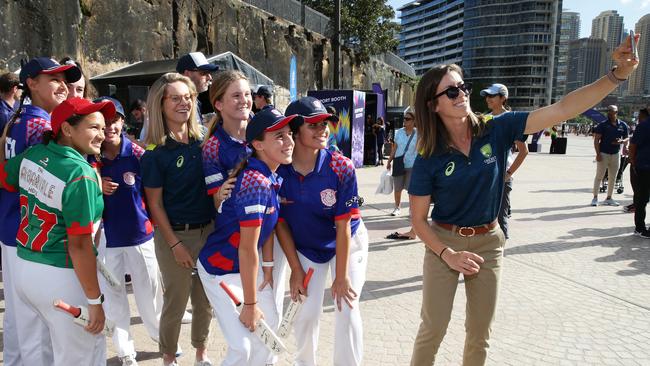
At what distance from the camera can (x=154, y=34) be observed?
14.5 metres

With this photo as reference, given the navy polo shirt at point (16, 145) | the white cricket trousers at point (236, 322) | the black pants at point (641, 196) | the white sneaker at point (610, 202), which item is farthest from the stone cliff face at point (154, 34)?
the white sneaker at point (610, 202)

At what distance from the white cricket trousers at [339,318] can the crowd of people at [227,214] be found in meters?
0.01

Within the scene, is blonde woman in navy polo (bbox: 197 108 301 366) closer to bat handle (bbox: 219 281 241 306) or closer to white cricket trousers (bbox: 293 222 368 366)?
bat handle (bbox: 219 281 241 306)

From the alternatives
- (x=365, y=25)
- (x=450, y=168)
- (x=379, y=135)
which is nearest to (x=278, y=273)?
(x=450, y=168)

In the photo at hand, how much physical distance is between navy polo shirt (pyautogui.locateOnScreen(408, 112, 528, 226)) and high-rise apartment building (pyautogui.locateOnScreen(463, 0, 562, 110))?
13952 centimetres

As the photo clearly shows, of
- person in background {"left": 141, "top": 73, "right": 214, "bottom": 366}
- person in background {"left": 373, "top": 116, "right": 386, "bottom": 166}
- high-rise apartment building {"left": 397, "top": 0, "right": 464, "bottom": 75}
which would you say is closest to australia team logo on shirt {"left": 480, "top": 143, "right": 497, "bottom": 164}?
person in background {"left": 141, "top": 73, "right": 214, "bottom": 366}

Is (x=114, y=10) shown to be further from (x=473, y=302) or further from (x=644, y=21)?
(x=644, y=21)

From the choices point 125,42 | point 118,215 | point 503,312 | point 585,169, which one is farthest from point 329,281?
point 585,169

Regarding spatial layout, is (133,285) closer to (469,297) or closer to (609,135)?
(469,297)

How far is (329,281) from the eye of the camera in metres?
5.39

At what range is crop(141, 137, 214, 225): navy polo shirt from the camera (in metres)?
3.18

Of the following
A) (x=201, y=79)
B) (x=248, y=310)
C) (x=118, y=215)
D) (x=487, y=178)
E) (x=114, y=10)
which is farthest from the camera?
(x=114, y=10)

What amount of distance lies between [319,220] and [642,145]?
7279 mm

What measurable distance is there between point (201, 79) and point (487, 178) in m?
2.54
